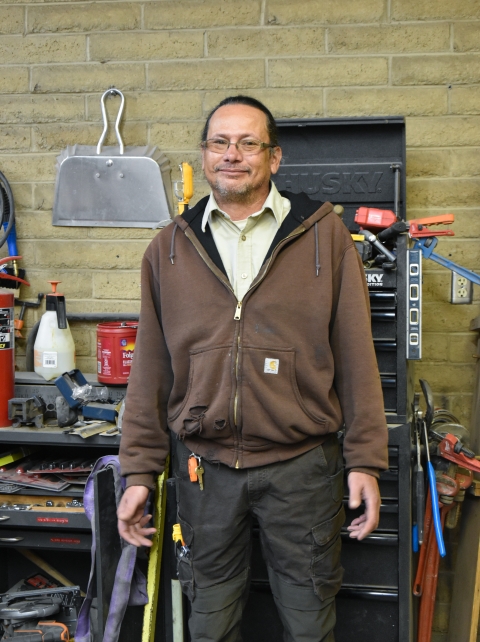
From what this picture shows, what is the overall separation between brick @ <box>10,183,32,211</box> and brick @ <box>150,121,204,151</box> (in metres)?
0.52

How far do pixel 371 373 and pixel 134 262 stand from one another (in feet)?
4.15

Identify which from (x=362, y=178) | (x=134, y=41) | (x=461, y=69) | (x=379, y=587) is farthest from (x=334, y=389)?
(x=134, y=41)

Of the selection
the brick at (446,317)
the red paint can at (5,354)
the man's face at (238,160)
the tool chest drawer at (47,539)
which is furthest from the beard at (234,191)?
the tool chest drawer at (47,539)

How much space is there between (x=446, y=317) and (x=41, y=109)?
1714mm

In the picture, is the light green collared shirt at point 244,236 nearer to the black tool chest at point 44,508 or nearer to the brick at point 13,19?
the black tool chest at point 44,508

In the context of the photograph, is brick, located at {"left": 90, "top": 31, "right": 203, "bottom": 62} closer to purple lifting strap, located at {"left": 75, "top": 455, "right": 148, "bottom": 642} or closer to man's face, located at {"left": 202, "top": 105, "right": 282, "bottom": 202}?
man's face, located at {"left": 202, "top": 105, "right": 282, "bottom": 202}

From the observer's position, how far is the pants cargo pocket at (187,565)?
162 cm

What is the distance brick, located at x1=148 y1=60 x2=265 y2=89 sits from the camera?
2406mm

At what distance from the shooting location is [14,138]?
2551 mm

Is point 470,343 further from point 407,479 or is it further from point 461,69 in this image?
point 461,69

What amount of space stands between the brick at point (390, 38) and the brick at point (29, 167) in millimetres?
1135

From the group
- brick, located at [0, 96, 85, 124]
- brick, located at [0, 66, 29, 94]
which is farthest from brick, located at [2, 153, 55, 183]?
brick, located at [0, 66, 29, 94]

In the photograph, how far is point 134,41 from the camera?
2.46m

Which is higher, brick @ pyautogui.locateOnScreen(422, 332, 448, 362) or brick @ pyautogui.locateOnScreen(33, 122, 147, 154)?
brick @ pyautogui.locateOnScreen(33, 122, 147, 154)
